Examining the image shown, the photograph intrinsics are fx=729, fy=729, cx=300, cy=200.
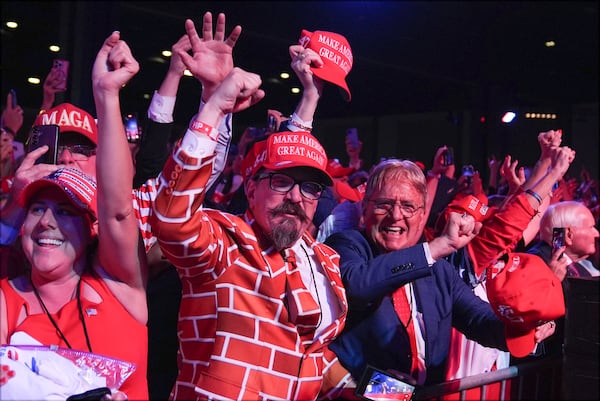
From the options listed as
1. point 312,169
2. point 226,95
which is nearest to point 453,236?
point 312,169

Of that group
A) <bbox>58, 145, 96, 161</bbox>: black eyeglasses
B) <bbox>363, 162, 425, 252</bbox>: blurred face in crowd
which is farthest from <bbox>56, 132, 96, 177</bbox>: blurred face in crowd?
<bbox>363, 162, 425, 252</bbox>: blurred face in crowd

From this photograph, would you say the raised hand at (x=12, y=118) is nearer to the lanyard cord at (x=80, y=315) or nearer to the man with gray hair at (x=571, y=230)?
the lanyard cord at (x=80, y=315)

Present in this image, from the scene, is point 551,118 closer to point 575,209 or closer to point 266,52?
point 266,52

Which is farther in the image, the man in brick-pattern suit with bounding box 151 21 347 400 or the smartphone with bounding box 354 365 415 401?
the smartphone with bounding box 354 365 415 401

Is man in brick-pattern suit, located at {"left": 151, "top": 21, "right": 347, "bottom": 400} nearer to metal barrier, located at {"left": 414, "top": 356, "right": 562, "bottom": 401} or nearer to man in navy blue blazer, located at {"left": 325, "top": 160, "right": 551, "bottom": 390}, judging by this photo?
man in navy blue blazer, located at {"left": 325, "top": 160, "right": 551, "bottom": 390}

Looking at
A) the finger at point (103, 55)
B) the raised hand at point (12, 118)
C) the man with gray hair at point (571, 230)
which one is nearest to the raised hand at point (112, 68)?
the finger at point (103, 55)

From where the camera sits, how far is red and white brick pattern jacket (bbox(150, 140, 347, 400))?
1881 millimetres

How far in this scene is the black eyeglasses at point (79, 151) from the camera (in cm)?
242

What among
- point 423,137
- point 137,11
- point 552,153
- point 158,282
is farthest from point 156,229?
point 423,137

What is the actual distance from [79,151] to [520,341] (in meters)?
1.55

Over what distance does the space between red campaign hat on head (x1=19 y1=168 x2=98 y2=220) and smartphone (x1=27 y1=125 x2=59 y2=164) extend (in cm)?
15

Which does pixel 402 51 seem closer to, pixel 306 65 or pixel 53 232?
pixel 306 65

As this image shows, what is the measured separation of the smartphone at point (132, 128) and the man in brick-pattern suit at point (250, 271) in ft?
3.75

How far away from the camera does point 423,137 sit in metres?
17.7
